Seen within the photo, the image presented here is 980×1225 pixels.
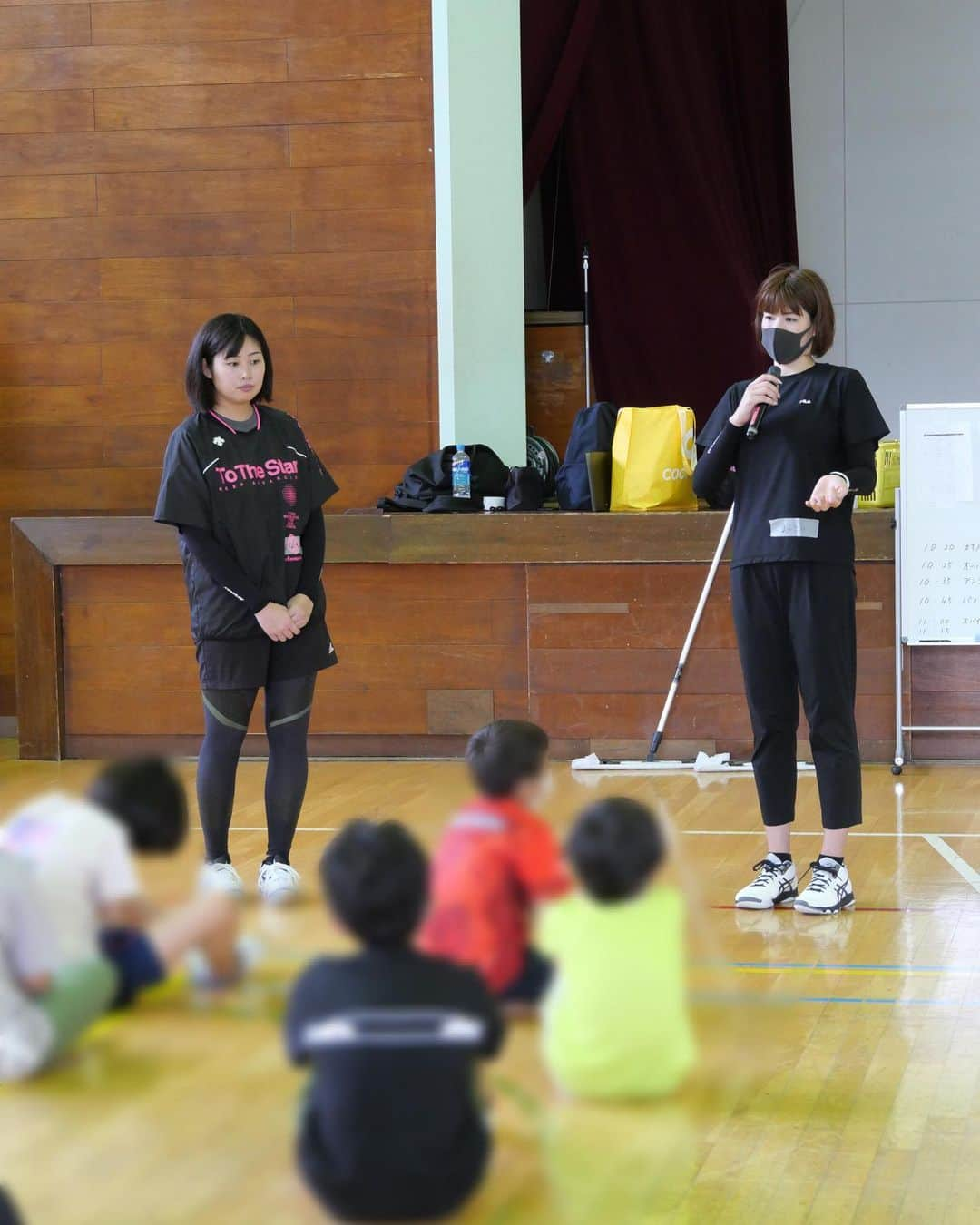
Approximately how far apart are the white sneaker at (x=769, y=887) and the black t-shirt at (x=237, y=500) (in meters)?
1.22

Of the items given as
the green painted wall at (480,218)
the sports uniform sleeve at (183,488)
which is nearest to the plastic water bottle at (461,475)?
the green painted wall at (480,218)

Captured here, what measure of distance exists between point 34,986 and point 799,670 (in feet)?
9.24

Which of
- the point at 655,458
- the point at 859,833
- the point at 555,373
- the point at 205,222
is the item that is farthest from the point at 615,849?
the point at 555,373

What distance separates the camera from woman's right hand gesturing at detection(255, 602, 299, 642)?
296 cm

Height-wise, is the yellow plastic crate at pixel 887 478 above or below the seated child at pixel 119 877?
above

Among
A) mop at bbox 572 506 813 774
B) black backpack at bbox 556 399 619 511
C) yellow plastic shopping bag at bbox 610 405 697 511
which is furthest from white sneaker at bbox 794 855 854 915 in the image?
black backpack at bbox 556 399 619 511

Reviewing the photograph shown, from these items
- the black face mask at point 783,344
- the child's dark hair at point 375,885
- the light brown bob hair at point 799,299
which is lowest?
the child's dark hair at point 375,885

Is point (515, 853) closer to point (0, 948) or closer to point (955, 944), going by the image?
point (0, 948)

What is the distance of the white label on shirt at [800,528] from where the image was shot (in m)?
3.07

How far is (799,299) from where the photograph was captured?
9.75 ft

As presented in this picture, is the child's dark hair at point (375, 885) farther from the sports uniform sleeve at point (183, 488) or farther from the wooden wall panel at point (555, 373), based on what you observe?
the wooden wall panel at point (555, 373)

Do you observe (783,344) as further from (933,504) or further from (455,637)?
(455,637)

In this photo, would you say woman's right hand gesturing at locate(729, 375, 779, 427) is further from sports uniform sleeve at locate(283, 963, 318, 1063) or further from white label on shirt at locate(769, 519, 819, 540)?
sports uniform sleeve at locate(283, 963, 318, 1063)

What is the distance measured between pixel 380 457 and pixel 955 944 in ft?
12.6
